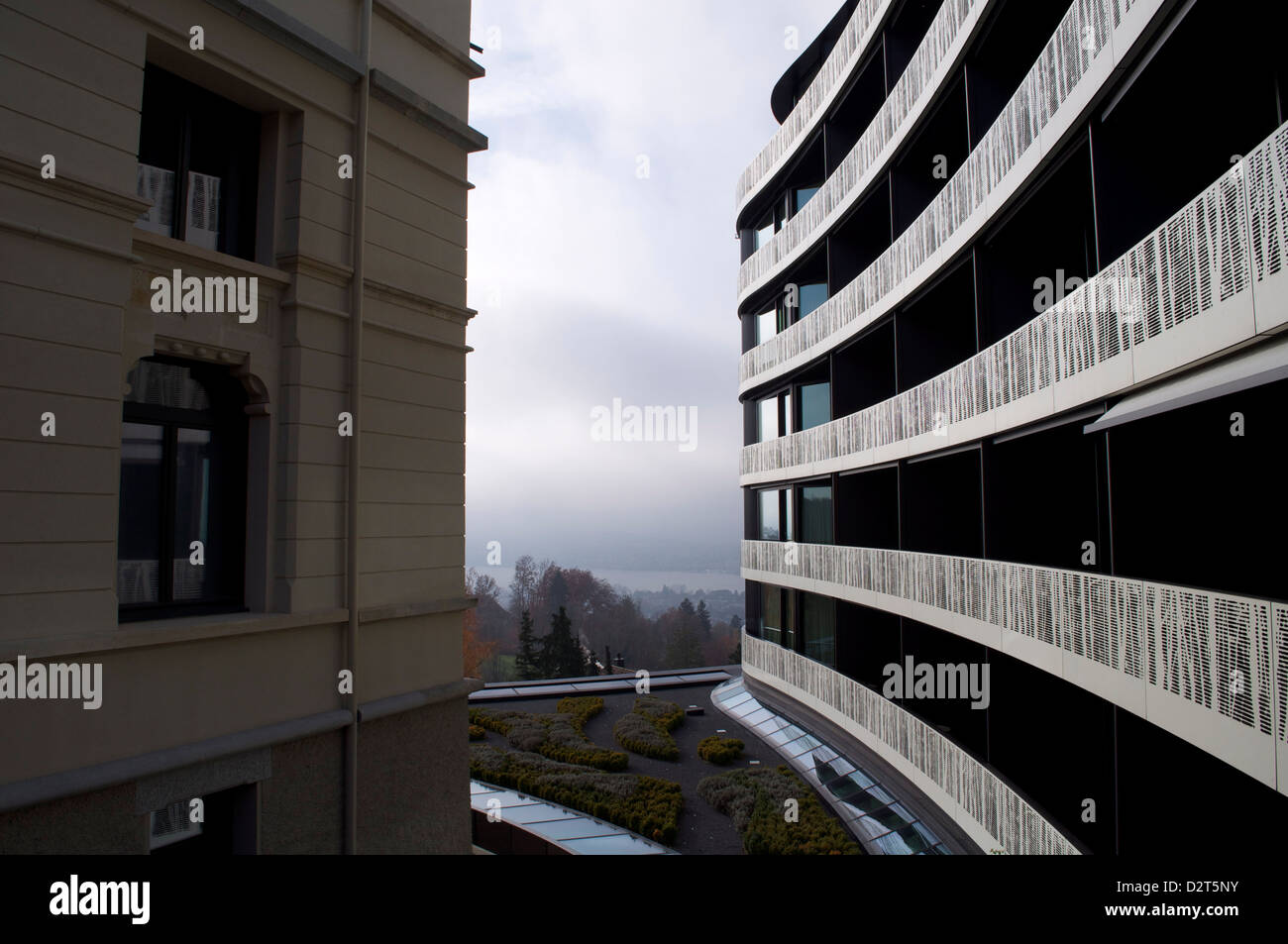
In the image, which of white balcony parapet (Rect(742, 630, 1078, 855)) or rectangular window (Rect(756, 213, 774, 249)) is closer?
white balcony parapet (Rect(742, 630, 1078, 855))

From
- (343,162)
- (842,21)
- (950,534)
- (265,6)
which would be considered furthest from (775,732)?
(842,21)

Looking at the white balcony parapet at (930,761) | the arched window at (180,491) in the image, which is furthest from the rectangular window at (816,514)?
the arched window at (180,491)

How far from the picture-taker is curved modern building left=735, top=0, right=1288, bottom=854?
19.9 feet

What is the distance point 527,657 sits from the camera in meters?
43.0

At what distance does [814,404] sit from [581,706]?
37.7ft

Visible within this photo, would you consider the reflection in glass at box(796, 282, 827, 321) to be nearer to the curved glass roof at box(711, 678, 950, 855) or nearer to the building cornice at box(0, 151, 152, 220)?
the curved glass roof at box(711, 678, 950, 855)

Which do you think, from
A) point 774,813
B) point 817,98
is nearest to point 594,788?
Answer: point 774,813

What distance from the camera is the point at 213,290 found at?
657 cm

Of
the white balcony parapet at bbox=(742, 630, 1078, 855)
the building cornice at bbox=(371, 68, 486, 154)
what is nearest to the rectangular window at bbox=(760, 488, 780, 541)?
the white balcony parapet at bbox=(742, 630, 1078, 855)

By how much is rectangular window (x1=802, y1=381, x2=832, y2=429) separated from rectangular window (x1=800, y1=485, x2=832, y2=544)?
6.27ft

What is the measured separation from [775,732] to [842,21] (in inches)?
739

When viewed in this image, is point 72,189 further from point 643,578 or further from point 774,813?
point 643,578

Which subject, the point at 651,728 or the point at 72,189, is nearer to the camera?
the point at 72,189
